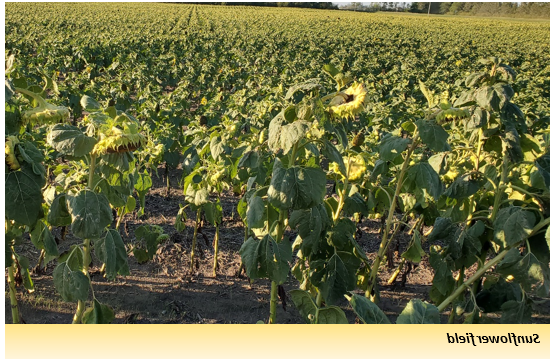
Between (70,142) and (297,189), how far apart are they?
3.24ft

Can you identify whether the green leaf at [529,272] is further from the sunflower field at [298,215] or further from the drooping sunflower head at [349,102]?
the drooping sunflower head at [349,102]

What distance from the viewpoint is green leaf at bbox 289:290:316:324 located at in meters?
2.43

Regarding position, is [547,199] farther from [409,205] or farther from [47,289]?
[47,289]

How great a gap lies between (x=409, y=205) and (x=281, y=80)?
834cm

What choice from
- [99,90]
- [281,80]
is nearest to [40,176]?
[99,90]

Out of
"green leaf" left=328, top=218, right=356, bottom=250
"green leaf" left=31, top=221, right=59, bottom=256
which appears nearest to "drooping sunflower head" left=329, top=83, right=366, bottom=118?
"green leaf" left=328, top=218, right=356, bottom=250

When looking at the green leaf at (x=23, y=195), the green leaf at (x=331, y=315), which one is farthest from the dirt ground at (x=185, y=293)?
the green leaf at (x=23, y=195)

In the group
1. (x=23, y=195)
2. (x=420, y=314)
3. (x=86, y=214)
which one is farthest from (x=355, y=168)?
(x=23, y=195)

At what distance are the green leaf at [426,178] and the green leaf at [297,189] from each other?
0.64m

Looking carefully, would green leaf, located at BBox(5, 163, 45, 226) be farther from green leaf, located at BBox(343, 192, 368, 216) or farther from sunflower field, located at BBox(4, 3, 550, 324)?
green leaf, located at BBox(343, 192, 368, 216)

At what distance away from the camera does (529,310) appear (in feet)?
8.02

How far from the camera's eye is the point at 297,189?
7.01ft

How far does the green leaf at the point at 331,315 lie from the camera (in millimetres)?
2328

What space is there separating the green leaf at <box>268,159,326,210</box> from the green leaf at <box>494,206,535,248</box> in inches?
36.8
